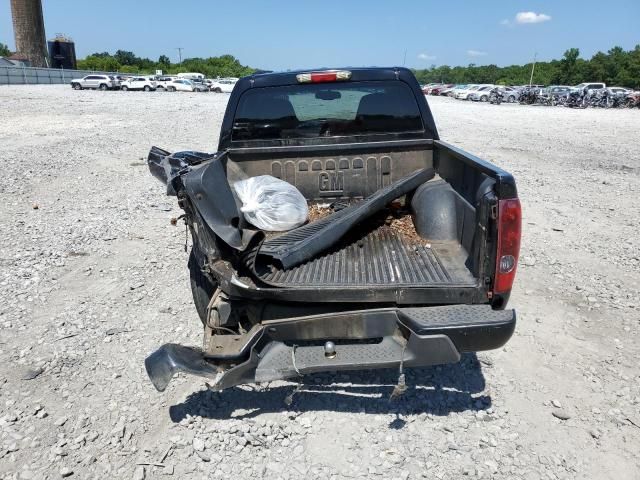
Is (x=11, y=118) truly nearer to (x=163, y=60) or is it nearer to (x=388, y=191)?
(x=388, y=191)

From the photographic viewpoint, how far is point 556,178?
1038cm

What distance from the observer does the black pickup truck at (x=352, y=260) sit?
2816 millimetres

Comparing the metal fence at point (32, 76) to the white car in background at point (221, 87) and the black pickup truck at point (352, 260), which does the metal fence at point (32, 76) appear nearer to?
the white car in background at point (221, 87)

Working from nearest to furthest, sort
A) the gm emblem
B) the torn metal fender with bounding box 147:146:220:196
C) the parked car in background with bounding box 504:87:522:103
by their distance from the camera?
the torn metal fender with bounding box 147:146:220:196 < the gm emblem < the parked car in background with bounding box 504:87:522:103

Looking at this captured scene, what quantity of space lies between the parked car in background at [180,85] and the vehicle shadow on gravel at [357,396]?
176 feet

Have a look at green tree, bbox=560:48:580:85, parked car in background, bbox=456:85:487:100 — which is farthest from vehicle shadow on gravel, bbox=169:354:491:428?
green tree, bbox=560:48:580:85

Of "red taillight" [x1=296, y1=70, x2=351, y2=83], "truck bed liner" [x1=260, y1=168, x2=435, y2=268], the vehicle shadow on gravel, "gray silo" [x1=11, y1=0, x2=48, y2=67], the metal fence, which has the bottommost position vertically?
the vehicle shadow on gravel

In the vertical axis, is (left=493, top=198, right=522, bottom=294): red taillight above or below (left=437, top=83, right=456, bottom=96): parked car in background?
below

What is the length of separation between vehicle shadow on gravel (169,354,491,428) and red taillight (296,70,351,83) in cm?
248

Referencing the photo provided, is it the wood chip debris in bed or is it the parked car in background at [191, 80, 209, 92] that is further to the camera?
the parked car in background at [191, 80, 209, 92]

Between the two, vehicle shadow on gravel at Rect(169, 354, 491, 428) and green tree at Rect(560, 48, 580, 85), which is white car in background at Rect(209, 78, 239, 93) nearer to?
green tree at Rect(560, 48, 580, 85)

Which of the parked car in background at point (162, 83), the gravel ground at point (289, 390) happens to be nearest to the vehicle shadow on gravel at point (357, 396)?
the gravel ground at point (289, 390)

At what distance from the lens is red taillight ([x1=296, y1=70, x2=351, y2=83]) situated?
4348mm

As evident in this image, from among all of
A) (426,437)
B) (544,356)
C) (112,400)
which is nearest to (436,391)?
(426,437)
